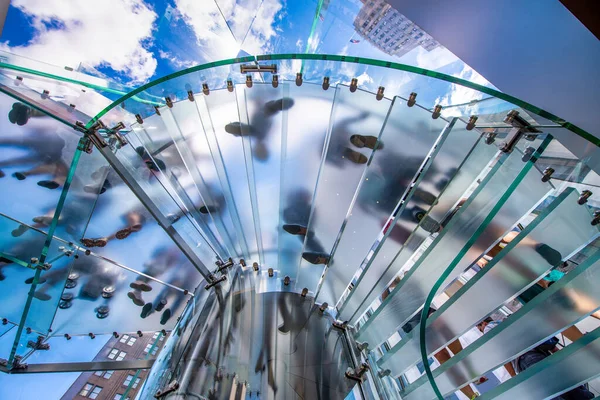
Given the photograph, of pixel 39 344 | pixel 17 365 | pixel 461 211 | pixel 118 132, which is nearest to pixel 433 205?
pixel 461 211

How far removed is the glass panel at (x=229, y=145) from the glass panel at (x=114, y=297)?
1.08 m

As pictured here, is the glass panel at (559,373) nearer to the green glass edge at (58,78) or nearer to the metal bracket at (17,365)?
the green glass edge at (58,78)

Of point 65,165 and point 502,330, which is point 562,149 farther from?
point 65,165

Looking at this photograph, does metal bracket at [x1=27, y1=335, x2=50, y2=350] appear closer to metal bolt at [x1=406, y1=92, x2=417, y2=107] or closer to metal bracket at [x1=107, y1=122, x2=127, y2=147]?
metal bracket at [x1=107, y1=122, x2=127, y2=147]

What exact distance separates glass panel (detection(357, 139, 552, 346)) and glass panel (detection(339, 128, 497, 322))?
0.39 feet

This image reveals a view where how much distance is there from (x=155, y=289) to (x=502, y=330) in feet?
11.1

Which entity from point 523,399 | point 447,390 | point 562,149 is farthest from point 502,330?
point 562,149

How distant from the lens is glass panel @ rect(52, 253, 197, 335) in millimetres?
2701

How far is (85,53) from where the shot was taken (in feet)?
29.0

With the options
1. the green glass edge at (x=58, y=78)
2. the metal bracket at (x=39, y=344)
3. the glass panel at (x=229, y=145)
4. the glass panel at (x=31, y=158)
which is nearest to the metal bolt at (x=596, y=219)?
the glass panel at (x=229, y=145)

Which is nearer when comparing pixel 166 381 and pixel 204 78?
pixel 204 78

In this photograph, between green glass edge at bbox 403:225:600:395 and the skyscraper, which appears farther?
the skyscraper

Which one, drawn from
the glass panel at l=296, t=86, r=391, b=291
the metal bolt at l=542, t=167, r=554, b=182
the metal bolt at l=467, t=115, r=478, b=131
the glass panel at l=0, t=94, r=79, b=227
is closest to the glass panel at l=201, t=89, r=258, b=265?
the glass panel at l=296, t=86, r=391, b=291

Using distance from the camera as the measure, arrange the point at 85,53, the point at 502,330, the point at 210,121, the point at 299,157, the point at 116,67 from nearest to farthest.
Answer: the point at 502,330
the point at 210,121
the point at 299,157
the point at 85,53
the point at 116,67
